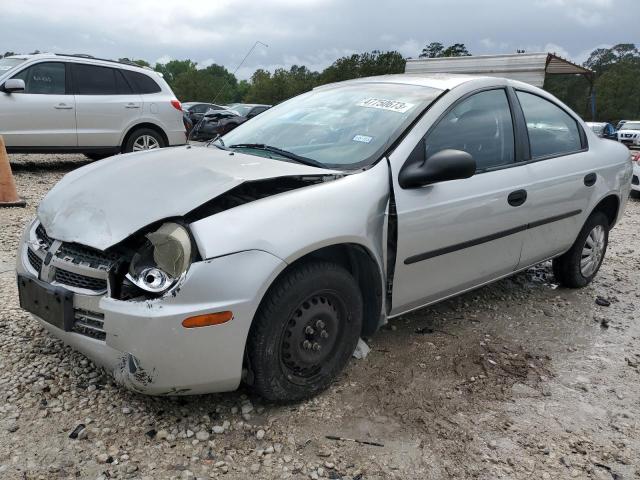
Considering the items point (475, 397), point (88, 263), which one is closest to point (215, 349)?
point (88, 263)

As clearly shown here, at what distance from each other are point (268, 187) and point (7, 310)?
195cm

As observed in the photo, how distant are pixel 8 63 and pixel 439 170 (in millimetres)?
7501

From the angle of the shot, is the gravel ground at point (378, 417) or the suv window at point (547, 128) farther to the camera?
the suv window at point (547, 128)

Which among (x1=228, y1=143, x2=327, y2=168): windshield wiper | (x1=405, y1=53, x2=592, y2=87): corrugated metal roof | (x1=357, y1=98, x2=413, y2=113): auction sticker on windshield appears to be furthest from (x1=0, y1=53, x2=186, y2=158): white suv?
(x1=357, y1=98, x2=413, y2=113): auction sticker on windshield

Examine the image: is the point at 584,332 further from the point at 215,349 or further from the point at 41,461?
the point at 41,461

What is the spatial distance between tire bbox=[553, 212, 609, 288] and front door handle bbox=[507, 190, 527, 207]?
1083mm

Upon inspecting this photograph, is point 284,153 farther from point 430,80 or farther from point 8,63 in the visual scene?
point 8,63

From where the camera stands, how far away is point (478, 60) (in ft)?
23.2

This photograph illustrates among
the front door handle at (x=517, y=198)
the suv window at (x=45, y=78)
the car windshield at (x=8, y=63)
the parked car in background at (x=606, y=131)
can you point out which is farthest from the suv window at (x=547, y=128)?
the car windshield at (x=8, y=63)

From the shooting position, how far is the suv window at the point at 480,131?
3.00m

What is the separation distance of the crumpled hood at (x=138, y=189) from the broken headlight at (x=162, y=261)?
0.26ft

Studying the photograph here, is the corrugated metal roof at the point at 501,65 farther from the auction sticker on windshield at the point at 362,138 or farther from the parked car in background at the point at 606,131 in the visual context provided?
the auction sticker on windshield at the point at 362,138

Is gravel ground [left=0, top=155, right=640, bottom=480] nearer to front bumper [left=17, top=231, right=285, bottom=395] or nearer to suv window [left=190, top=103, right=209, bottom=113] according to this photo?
front bumper [left=17, top=231, right=285, bottom=395]

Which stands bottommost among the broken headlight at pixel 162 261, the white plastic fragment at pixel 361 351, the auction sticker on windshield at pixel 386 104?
the white plastic fragment at pixel 361 351
